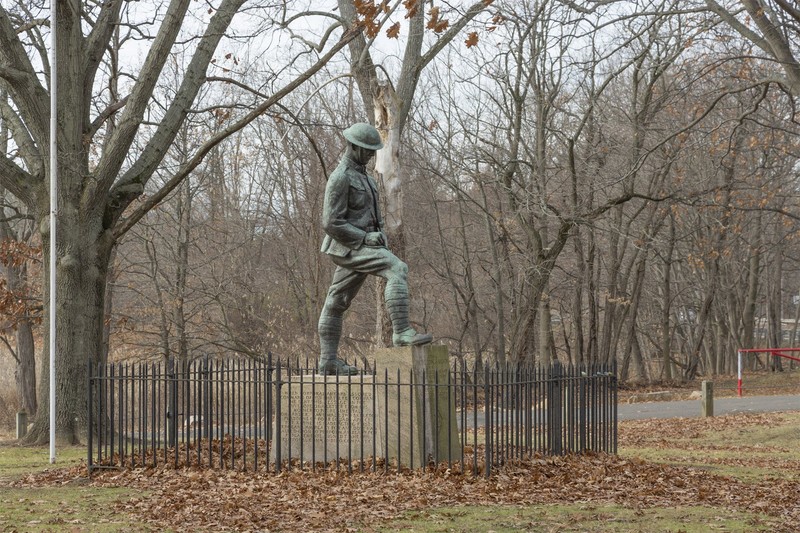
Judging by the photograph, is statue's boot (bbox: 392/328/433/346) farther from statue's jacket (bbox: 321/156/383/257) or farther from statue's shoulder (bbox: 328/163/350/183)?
statue's shoulder (bbox: 328/163/350/183)

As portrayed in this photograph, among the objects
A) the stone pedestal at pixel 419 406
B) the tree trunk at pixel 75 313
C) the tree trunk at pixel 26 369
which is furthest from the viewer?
the tree trunk at pixel 26 369

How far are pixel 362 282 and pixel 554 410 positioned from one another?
2890mm

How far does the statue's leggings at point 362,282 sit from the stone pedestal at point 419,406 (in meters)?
0.40

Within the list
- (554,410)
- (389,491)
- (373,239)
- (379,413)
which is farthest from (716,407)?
(389,491)

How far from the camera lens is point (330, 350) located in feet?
37.7

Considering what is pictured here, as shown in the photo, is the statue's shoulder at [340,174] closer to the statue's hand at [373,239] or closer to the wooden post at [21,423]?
the statue's hand at [373,239]

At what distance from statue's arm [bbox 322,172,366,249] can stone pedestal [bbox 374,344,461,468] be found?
4.28 ft

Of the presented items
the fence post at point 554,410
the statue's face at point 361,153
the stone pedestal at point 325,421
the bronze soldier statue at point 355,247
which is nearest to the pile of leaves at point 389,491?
the fence post at point 554,410

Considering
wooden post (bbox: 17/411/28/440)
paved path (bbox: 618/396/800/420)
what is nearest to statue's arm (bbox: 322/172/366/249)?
wooden post (bbox: 17/411/28/440)

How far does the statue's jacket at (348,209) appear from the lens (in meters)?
11.0

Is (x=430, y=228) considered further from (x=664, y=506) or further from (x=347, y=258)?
(x=664, y=506)

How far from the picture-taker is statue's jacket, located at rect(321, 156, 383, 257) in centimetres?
1104

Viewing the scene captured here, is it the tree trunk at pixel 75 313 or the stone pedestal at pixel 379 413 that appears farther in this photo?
A: the tree trunk at pixel 75 313

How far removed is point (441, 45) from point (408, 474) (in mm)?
11430
